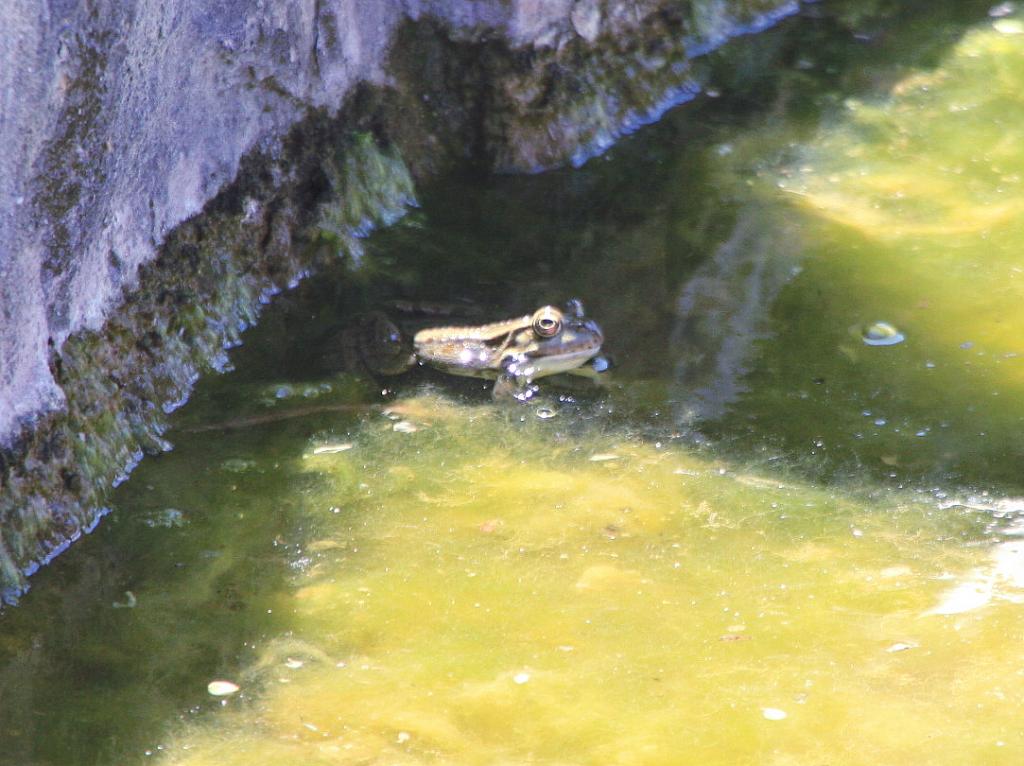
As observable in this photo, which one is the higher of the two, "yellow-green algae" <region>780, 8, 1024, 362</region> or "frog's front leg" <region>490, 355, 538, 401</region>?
"yellow-green algae" <region>780, 8, 1024, 362</region>

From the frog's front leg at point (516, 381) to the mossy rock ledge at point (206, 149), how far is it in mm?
944

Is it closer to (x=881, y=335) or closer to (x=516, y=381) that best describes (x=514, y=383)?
(x=516, y=381)

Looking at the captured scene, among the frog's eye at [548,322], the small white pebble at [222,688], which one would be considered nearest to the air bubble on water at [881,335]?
the frog's eye at [548,322]

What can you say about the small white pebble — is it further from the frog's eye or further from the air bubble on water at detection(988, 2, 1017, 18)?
the air bubble on water at detection(988, 2, 1017, 18)

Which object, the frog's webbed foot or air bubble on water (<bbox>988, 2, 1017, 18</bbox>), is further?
air bubble on water (<bbox>988, 2, 1017, 18</bbox>)

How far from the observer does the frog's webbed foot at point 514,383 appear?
4.02m

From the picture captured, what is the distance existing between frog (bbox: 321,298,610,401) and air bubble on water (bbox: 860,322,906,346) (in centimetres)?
87

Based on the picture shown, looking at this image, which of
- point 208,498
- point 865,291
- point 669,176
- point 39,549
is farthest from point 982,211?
point 39,549

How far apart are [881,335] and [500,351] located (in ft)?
4.19

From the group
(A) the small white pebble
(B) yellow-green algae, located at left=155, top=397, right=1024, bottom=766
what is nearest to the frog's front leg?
(B) yellow-green algae, located at left=155, top=397, right=1024, bottom=766

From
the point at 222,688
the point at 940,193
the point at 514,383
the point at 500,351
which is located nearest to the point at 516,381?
the point at 514,383

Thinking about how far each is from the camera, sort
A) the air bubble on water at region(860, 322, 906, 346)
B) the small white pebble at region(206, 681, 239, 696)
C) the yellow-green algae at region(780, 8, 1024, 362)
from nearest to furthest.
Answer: the small white pebble at region(206, 681, 239, 696) → the air bubble on water at region(860, 322, 906, 346) → the yellow-green algae at region(780, 8, 1024, 362)

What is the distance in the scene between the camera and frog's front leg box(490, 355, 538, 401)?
4.03 metres

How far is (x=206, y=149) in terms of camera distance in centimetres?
405
